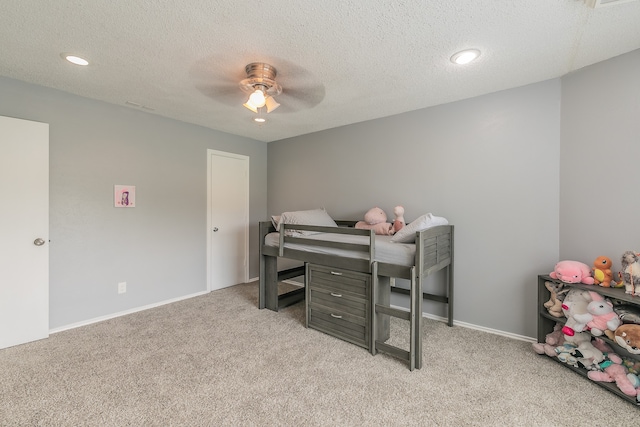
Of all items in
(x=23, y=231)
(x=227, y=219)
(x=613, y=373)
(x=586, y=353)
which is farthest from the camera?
(x=227, y=219)

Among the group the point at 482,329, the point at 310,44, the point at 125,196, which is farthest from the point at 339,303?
the point at 125,196

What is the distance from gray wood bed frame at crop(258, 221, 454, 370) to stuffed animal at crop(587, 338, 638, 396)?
Answer: 1.07 metres

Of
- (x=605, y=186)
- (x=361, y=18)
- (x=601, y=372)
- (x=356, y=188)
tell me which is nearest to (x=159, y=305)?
(x=356, y=188)

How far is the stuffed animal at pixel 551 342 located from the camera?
213cm

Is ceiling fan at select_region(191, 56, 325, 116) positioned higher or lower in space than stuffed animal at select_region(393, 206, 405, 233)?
higher

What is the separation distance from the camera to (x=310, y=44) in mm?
1812

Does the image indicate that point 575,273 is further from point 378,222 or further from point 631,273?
point 378,222

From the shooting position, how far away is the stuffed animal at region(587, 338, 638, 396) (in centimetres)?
166

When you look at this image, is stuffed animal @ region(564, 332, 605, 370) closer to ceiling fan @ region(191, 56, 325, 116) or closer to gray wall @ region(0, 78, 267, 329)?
ceiling fan @ region(191, 56, 325, 116)

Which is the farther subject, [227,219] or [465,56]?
[227,219]

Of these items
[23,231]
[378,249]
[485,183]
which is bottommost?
[378,249]

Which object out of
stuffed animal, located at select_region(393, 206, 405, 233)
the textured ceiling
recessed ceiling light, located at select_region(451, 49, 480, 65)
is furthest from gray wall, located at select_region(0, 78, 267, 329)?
recessed ceiling light, located at select_region(451, 49, 480, 65)

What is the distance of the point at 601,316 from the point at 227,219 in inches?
156

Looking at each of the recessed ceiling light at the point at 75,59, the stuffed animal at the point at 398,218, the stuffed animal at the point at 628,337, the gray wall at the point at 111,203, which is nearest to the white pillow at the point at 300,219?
the stuffed animal at the point at 398,218
